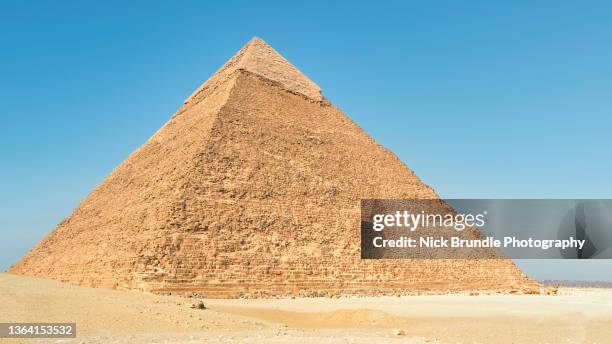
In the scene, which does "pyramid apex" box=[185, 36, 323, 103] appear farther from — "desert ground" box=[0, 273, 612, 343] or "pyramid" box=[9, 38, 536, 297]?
"desert ground" box=[0, 273, 612, 343]

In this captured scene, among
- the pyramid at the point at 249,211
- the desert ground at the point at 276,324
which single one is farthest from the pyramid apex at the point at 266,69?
the desert ground at the point at 276,324

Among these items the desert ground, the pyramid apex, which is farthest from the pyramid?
the desert ground

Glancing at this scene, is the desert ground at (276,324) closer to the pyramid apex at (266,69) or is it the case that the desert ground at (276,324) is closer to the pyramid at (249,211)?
the pyramid at (249,211)

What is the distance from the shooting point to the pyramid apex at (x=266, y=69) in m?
39.9

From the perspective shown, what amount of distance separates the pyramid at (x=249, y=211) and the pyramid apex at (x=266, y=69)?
24 cm

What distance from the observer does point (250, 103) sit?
3569 centimetres

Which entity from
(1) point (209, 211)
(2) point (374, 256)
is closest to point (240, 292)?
(1) point (209, 211)

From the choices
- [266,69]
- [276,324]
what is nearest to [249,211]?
[266,69]

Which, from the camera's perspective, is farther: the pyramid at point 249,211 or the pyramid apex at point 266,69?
the pyramid apex at point 266,69

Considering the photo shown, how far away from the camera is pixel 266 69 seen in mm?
40375

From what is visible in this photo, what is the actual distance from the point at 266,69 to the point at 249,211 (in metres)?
14.7

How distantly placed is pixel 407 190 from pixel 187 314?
24926 millimetres

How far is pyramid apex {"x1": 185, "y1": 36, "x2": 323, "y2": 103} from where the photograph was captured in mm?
39906

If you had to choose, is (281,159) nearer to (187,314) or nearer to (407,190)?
(407,190)
